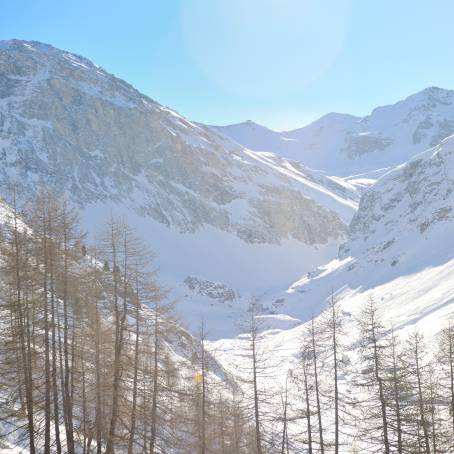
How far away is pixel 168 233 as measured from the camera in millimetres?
175500

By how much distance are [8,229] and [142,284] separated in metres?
6.06

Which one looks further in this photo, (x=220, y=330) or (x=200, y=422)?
(x=220, y=330)

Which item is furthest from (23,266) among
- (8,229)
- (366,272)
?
(366,272)

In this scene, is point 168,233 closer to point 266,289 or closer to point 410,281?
point 266,289

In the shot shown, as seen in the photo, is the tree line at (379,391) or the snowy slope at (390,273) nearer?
the tree line at (379,391)

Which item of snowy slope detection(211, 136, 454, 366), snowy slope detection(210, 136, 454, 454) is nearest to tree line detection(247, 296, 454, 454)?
snowy slope detection(210, 136, 454, 454)

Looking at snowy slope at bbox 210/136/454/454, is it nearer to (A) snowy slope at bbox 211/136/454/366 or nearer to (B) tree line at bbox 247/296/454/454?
(A) snowy slope at bbox 211/136/454/366

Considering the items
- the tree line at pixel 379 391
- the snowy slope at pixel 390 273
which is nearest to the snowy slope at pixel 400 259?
the snowy slope at pixel 390 273

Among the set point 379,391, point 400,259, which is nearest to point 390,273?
point 400,259

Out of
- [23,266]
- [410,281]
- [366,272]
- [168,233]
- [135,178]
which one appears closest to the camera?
[23,266]

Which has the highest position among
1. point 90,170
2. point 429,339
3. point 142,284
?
point 90,170

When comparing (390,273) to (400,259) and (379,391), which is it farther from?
(379,391)

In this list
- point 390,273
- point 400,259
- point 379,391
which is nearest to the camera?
point 379,391

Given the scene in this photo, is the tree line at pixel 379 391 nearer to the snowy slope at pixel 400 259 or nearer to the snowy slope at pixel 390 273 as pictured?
the snowy slope at pixel 390 273
